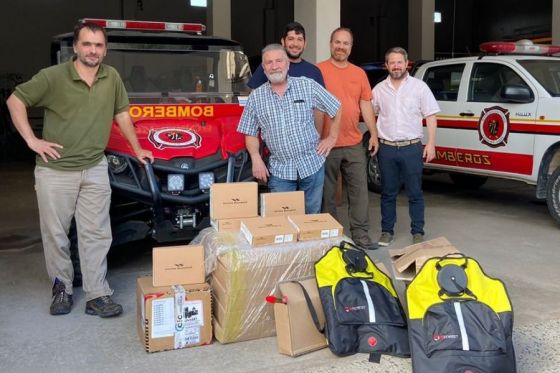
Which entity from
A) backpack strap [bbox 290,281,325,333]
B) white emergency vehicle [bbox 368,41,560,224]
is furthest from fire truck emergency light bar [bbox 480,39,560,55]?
backpack strap [bbox 290,281,325,333]

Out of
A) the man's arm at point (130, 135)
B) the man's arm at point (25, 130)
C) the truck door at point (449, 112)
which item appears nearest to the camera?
the man's arm at point (25, 130)

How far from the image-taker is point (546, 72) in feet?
23.4

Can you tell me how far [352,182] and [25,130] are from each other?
2869 mm

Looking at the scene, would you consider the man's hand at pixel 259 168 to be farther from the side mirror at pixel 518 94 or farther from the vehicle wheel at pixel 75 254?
the side mirror at pixel 518 94

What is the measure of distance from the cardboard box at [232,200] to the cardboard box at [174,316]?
22.4 inches

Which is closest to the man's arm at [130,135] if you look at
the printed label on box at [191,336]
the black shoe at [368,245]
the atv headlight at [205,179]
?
the atv headlight at [205,179]

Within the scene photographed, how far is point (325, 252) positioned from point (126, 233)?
169cm

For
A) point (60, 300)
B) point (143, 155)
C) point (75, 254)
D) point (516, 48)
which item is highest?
point (516, 48)

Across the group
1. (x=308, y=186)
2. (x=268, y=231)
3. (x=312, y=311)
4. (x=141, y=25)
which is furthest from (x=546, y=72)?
(x=312, y=311)

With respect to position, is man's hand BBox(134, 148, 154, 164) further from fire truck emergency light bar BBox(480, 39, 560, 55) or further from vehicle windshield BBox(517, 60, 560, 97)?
fire truck emergency light bar BBox(480, 39, 560, 55)

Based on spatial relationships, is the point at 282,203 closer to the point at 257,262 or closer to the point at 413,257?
the point at 257,262

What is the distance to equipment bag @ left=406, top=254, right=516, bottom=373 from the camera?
3.06 meters

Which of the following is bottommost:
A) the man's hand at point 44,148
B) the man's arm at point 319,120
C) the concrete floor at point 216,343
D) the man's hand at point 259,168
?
the concrete floor at point 216,343

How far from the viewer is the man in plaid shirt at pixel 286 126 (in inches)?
169
